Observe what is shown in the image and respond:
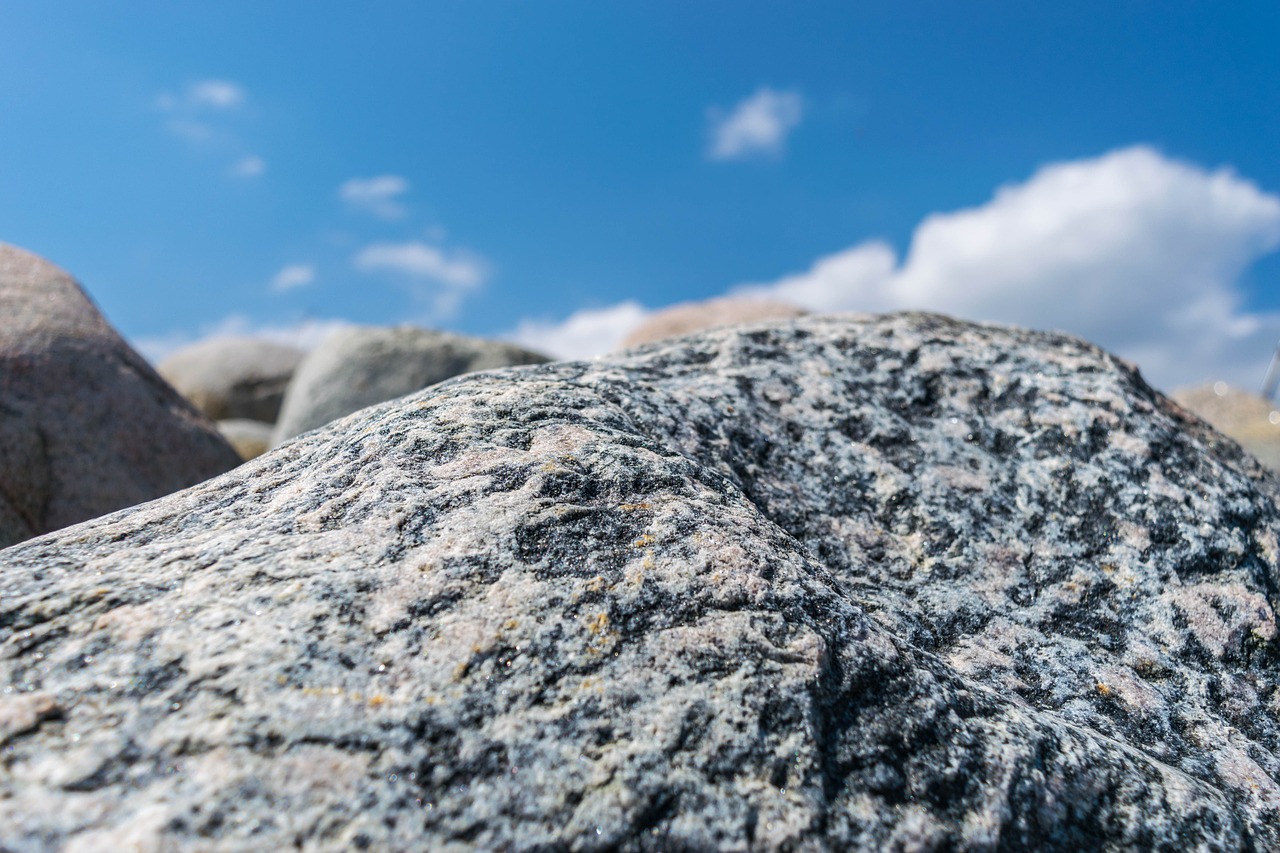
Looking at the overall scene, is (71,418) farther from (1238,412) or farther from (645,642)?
(1238,412)

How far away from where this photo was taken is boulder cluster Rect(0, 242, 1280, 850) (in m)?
1.26

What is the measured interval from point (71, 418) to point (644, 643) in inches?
181

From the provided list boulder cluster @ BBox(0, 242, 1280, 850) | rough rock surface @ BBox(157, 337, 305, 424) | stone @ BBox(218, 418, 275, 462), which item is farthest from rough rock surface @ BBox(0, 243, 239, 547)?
rough rock surface @ BBox(157, 337, 305, 424)

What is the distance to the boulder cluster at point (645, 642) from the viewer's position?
126cm

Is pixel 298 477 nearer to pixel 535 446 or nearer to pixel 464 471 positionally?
pixel 464 471

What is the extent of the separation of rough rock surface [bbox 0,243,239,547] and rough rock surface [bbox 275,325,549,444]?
13.9 ft

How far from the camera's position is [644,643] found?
58.9 inches

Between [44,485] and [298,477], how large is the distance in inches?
141

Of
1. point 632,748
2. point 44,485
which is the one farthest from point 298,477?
point 44,485

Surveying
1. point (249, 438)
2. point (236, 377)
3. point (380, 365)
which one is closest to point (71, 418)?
point (380, 365)

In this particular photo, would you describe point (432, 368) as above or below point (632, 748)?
above

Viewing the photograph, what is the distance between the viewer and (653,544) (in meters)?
1.69

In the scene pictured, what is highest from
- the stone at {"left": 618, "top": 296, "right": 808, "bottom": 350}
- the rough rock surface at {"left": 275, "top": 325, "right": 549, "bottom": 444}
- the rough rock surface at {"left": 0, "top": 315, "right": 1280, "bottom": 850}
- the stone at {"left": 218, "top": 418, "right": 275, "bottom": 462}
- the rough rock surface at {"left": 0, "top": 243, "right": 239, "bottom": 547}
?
the stone at {"left": 618, "top": 296, "right": 808, "bottom": 350}

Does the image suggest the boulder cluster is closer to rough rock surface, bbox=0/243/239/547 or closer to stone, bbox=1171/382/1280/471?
rough rock surface, bbox=0/243/239/547
